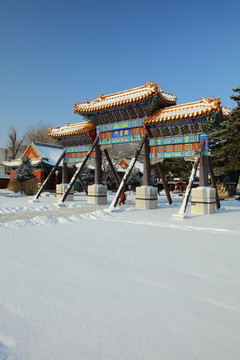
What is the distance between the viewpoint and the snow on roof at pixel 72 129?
1309 cm

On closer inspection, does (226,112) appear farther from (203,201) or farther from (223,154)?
(223,154)

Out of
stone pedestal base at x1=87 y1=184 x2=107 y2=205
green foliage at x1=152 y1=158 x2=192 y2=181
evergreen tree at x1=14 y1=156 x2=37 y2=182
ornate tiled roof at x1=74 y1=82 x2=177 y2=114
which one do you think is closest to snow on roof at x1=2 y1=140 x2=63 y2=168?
evergreen tree at x1=14 y1=156 x2=37 y2=182

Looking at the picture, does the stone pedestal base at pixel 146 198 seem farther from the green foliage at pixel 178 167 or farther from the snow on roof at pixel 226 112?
the green foliage at pixel 178 167

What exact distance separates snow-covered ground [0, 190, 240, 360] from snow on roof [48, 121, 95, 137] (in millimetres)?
9508

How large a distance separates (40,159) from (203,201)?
20218 mm

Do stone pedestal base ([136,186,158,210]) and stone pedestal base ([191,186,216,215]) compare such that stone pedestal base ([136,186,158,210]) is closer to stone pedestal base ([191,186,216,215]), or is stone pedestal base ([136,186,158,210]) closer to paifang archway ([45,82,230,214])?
paifang archway ([45,82,230,214])

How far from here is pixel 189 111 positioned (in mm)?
9812

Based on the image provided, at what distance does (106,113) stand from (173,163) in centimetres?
1405

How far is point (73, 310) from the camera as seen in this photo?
6.44 feet

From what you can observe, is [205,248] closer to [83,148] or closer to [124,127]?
[124,127]

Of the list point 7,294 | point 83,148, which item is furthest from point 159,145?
point 7,294

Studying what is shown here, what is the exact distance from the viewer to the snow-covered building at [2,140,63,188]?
25.9 metres

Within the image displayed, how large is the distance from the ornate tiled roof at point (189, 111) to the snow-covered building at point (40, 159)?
57.7 feet

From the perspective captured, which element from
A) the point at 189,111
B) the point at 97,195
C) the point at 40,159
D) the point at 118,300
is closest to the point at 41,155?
the point at 40,159
